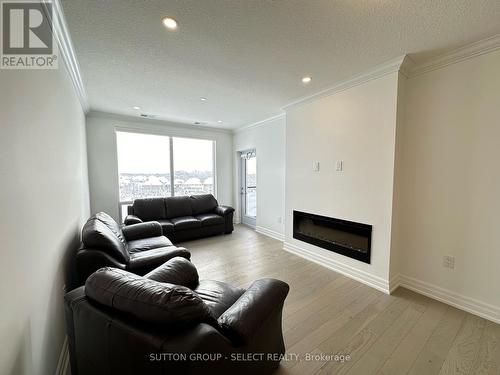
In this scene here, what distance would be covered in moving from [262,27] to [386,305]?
292cm

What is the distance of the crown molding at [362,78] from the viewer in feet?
7.39

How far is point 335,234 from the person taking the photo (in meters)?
3.05

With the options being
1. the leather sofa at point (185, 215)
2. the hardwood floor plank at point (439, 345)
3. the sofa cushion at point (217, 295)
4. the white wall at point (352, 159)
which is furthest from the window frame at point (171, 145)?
the hardwood floor plank at point (439, 345)

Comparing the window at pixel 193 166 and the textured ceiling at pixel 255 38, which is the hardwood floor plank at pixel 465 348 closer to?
the textured ceiling at pixel 255 38

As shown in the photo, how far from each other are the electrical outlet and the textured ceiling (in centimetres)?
211

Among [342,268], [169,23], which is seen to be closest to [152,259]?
[169,23]

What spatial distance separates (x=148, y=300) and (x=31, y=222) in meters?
0.85

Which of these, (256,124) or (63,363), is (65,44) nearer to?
(63,363)

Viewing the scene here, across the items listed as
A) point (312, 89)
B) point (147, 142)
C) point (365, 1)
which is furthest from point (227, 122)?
point (365, 1)

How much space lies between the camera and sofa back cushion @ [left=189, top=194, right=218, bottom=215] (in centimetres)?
488

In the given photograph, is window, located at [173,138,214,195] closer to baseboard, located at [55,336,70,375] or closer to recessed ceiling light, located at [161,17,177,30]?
recessed ceiling light, located at [161,17,177,30]

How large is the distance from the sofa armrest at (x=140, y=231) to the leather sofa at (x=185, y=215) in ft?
2.15

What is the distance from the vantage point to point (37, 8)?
1289mm

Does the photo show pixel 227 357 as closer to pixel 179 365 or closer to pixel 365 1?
pixel 179 365
